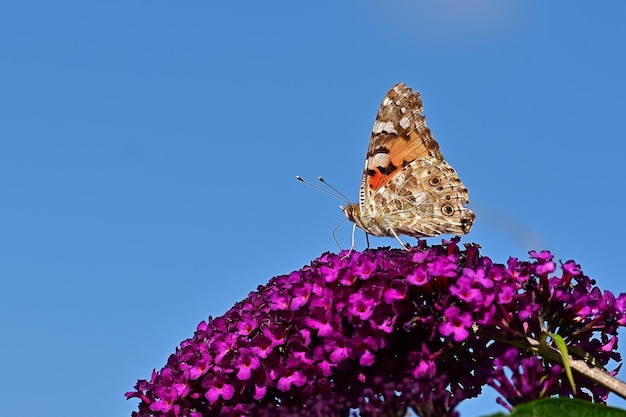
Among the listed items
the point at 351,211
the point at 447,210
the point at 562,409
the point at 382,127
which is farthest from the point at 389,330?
the point at 382,127

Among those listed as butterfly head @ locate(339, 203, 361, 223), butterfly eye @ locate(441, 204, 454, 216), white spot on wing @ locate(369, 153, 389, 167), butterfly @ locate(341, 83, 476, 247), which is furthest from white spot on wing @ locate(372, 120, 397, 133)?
butterfly eye @ locate(441, 204, 454, 216)

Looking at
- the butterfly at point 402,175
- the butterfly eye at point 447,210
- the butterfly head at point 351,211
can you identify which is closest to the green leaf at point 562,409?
the butterfly eye at point 447,210

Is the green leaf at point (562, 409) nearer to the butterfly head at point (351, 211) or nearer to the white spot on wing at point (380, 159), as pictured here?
the butterfly head at point (351, 211)

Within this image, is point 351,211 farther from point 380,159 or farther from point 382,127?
point 382,127

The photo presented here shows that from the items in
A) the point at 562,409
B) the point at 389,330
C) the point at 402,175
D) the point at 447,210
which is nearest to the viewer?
A: the point at 562,409

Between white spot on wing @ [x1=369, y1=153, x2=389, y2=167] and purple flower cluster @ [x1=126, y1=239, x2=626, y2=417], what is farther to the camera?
white spot on wing @ [x1=369, y1=153, x2=389, y2=167]

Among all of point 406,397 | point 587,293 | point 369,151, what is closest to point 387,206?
point 369,151

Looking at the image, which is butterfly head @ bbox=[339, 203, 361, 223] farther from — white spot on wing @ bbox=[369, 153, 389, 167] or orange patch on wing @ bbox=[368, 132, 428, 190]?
white spot on wing @ bbox=[369, 153, 389, 167]
